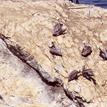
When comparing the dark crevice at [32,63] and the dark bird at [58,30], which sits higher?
the dark bird at [58,30]

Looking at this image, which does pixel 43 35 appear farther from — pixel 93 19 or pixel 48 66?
pixel 93 19

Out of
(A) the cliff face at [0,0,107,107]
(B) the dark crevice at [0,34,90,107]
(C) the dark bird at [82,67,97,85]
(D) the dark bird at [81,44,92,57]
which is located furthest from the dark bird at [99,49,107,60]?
(B) the dark crevice at [0,34,90,107]

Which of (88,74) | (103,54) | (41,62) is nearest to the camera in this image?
(41,62)

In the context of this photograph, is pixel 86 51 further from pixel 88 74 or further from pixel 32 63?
pixel 32 63

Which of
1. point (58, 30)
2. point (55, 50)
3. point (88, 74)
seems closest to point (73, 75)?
point (88, 74)

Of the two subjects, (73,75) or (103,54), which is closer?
(73,75)

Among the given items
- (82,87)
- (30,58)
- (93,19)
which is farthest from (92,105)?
(93,19)

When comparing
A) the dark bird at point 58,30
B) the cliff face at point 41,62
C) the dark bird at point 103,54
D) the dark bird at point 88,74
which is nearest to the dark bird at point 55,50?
the cliff face at point 41,62

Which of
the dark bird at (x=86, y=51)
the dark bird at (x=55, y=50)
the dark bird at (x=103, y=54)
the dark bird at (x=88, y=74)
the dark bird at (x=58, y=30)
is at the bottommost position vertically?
the dark bird at (x=88, y=74)

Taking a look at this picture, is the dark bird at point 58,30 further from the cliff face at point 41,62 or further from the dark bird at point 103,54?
the dark bird at point 103,54
